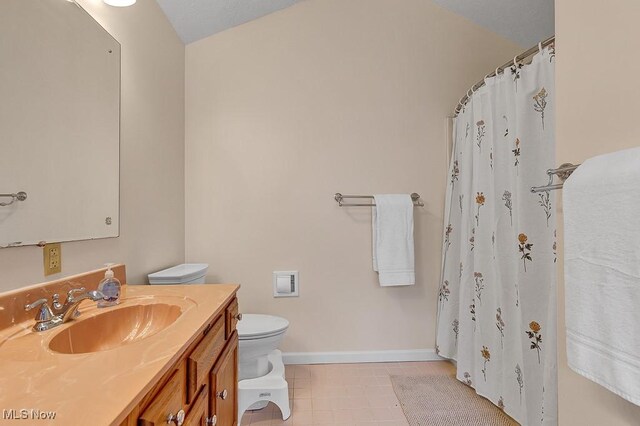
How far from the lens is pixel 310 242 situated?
2287 millimetres

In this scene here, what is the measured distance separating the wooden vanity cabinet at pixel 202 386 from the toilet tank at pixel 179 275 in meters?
0.52

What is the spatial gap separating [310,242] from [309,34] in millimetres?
1458

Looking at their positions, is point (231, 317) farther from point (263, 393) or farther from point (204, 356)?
point (263, 393)

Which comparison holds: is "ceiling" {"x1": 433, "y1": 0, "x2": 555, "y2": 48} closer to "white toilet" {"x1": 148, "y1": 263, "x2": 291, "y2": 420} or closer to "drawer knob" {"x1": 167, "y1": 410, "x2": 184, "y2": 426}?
"white toilet" {"x1": 148, "y1": 263, "x2": 291, "y2": 420}

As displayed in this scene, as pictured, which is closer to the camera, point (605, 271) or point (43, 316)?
point (605, 271)

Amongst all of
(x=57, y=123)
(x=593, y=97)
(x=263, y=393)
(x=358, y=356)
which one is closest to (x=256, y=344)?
(x=263, y=393)

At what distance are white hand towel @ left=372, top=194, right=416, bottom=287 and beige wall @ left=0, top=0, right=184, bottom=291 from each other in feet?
4.32

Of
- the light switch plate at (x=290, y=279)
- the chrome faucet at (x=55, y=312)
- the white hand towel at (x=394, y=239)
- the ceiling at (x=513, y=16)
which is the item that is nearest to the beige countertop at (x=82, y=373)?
the chrome faucet at (x=55, y=312)

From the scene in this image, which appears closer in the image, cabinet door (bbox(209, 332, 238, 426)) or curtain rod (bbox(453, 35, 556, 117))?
cabinet door (bbox(209, 332, 238, 426))

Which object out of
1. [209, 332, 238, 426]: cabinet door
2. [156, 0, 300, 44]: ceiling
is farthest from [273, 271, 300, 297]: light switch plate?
[156, 0, 300, 44]: ceiling

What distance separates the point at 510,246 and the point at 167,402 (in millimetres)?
1565

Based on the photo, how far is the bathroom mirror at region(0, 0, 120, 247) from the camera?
2.97 ft

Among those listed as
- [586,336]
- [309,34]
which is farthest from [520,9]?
[586,336]

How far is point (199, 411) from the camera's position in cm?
90
